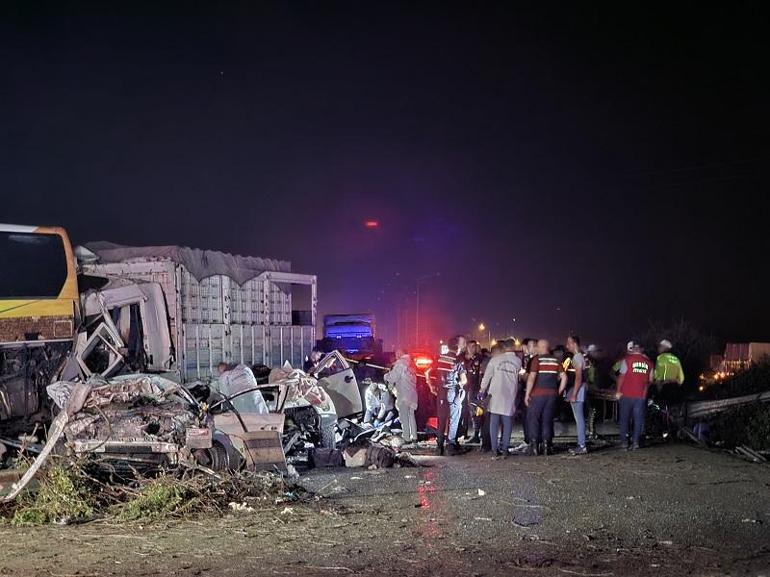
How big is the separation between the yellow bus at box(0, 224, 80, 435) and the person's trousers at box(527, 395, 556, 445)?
697 centimetres

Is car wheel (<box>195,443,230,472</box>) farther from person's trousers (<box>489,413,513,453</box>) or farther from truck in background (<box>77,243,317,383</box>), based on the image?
person's trousers (<box>489,413,513,453</box>)

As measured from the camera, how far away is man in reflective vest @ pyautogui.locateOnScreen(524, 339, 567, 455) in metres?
13.2

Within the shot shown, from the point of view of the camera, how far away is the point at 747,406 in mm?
13414

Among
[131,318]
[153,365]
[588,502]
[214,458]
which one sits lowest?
[588,502]

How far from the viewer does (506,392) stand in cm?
1307

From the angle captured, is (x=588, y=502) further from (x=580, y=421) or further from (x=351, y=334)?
(x=351, y=334)

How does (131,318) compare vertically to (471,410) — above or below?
above

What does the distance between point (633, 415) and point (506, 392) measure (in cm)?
240

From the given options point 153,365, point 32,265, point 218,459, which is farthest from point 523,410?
point 32,265

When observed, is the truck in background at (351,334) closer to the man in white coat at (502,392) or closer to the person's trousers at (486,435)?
the person's trousers at (486,435)

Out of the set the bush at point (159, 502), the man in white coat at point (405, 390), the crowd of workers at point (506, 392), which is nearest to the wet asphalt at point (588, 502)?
the crowd of workers at point (506, 392)

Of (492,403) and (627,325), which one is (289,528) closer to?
(492,403)

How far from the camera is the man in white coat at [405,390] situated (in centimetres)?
1475

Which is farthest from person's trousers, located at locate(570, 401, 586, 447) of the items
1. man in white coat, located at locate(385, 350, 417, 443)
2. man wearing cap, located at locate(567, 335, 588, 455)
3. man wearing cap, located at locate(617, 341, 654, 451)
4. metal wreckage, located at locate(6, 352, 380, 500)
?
metal wreckage, located at locate(6, 352, 380, 500)
